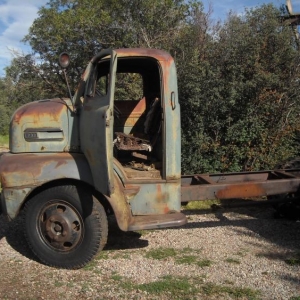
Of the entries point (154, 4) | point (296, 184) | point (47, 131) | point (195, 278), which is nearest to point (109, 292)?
point (195, 278)

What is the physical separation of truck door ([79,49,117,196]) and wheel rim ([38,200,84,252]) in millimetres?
493

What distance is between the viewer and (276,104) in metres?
8.48

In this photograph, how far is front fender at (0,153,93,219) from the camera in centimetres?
432

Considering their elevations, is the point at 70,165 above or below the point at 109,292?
above

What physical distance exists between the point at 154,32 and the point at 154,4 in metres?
1.18

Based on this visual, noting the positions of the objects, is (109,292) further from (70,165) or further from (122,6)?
(122,6)

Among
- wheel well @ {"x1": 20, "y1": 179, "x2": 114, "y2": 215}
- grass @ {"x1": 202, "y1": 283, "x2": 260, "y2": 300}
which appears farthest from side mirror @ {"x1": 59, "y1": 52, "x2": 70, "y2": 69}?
grass @ {"x1": 202, "y1": 283, "x2": 260, "y2": 300}

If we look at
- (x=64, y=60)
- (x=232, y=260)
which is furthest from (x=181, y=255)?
(x=64, y=60)

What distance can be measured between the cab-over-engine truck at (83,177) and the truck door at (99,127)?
0.01m

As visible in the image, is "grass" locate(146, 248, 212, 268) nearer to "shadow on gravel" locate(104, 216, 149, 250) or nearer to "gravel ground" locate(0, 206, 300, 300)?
"gravel ground" locate(0, 206, 300, 300)

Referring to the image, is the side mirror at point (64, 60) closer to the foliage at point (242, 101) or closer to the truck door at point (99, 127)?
the truck door at point (99, 127)

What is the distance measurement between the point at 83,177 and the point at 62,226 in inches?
23.4

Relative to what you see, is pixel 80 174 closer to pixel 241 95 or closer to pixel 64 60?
pixel 64 60

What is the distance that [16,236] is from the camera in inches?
218
